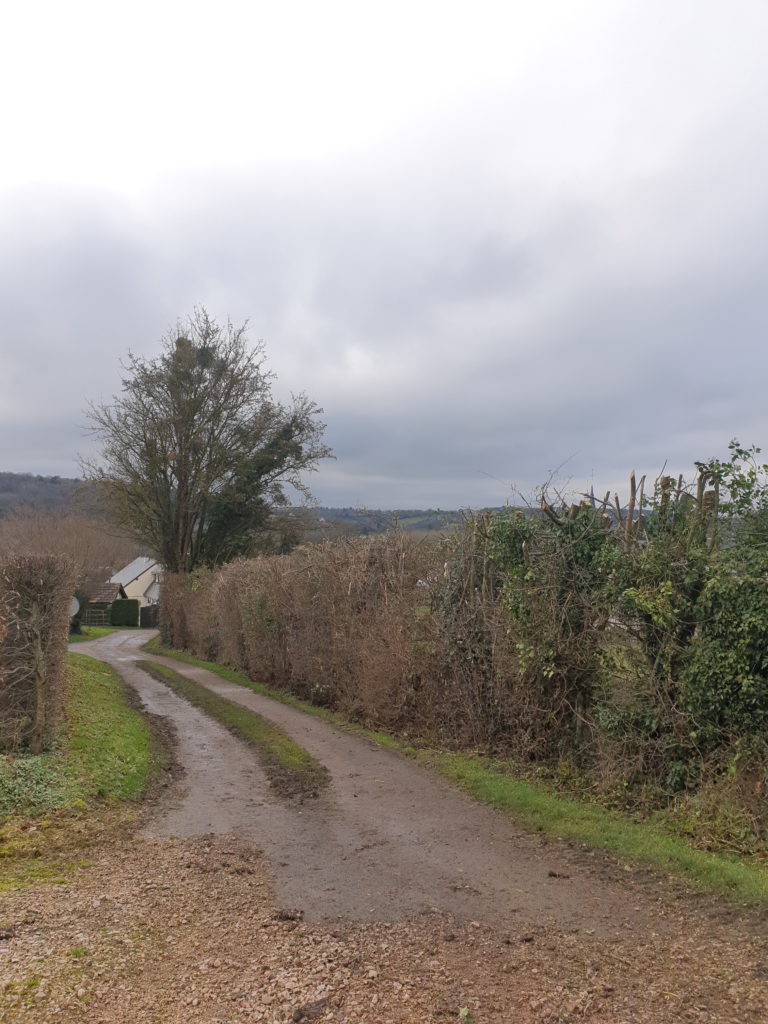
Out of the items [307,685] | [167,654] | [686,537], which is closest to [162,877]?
[686,537]

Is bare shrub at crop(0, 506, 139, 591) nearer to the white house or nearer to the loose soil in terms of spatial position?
the white house

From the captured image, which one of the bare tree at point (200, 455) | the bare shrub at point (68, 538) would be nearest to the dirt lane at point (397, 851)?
the bare tree at point (200, 455)

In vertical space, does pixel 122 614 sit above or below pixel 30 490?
below

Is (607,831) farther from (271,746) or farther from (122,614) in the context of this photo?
(122,614)

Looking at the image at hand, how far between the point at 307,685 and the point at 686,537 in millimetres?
11154

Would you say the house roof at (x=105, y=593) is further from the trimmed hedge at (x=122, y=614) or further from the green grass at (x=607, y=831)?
the green grass at (x=607, y=831)

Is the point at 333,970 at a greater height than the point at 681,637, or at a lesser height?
lesser

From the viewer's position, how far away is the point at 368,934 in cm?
493

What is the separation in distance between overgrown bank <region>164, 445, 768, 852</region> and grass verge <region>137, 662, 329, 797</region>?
1.79 m

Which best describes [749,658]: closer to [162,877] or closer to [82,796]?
[162,877]

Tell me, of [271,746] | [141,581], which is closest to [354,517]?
[271,746]

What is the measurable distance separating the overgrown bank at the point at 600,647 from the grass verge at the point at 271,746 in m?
1.79

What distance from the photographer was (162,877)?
6.02 metres

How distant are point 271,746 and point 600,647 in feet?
18.9
